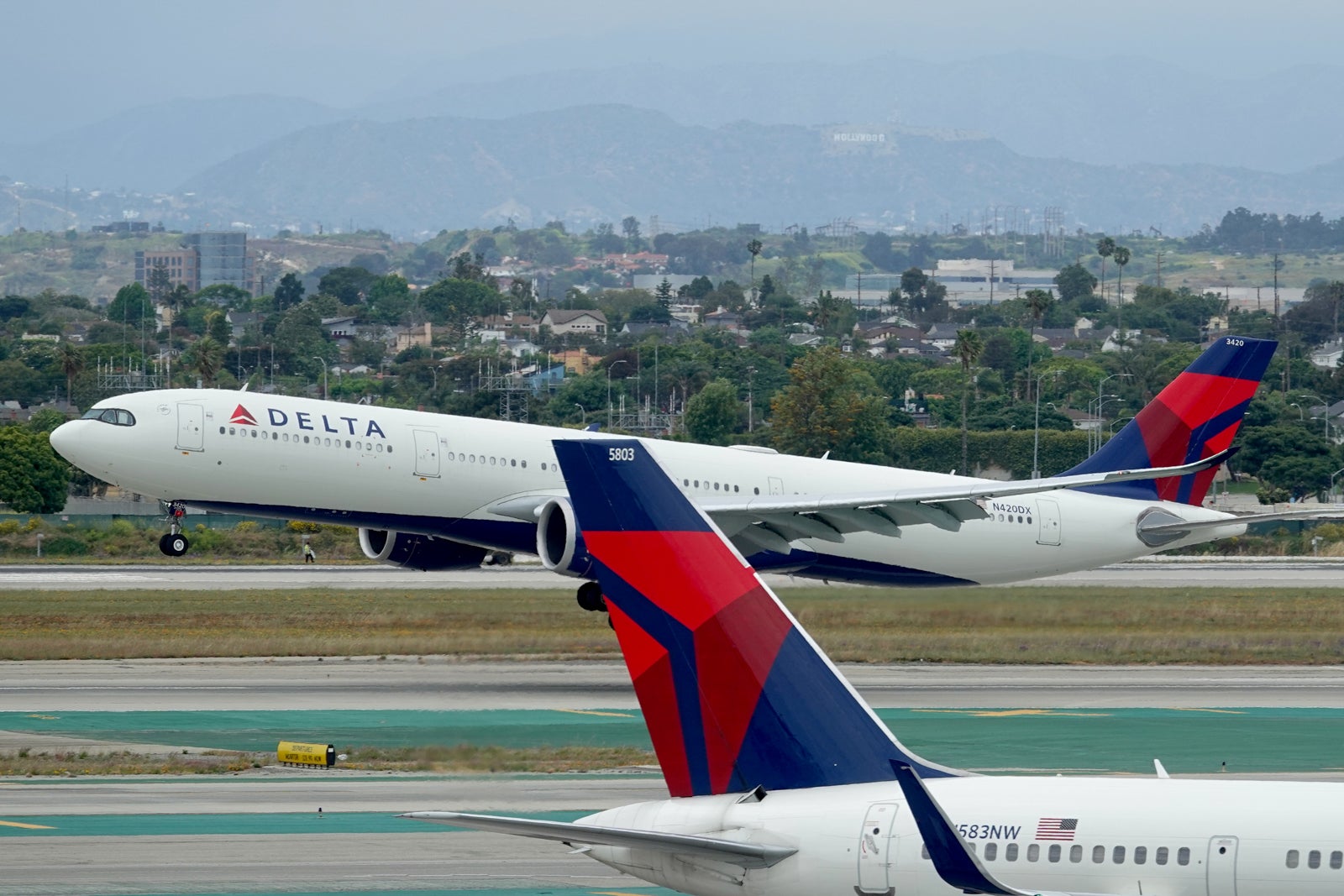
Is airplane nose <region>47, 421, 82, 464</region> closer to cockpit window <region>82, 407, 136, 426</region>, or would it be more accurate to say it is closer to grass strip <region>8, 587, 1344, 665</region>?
cockpit window <region>82, 407, 136, 426</region>

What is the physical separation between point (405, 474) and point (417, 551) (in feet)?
8.49

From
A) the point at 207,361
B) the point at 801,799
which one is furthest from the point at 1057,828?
the point at 207,361

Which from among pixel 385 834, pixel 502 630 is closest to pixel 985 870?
pixel 385 834

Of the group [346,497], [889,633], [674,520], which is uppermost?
[674,520]

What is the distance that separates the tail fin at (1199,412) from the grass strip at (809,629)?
3816 mm

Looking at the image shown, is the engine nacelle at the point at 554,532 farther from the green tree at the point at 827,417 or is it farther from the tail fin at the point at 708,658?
the green tree at the point at 827,417

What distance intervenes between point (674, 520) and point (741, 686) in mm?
1484

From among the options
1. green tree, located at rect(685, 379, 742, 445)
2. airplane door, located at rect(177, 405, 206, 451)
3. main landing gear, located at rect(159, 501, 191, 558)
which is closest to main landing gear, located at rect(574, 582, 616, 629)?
airplane door, located at rect(177, 405, 206, 451)

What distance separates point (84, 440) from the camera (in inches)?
1492

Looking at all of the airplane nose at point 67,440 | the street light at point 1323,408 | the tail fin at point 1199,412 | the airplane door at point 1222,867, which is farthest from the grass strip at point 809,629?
the street light at point 1323,408

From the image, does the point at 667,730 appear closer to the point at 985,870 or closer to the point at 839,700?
the point at 839,700

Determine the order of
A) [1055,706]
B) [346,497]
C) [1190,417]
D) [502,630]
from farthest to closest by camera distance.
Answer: [502,630] → [1190,417] → [346,497] → [1055,706]

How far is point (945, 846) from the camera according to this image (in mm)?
12906

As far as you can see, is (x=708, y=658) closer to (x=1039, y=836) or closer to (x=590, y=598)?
(x=1039, y=836)
